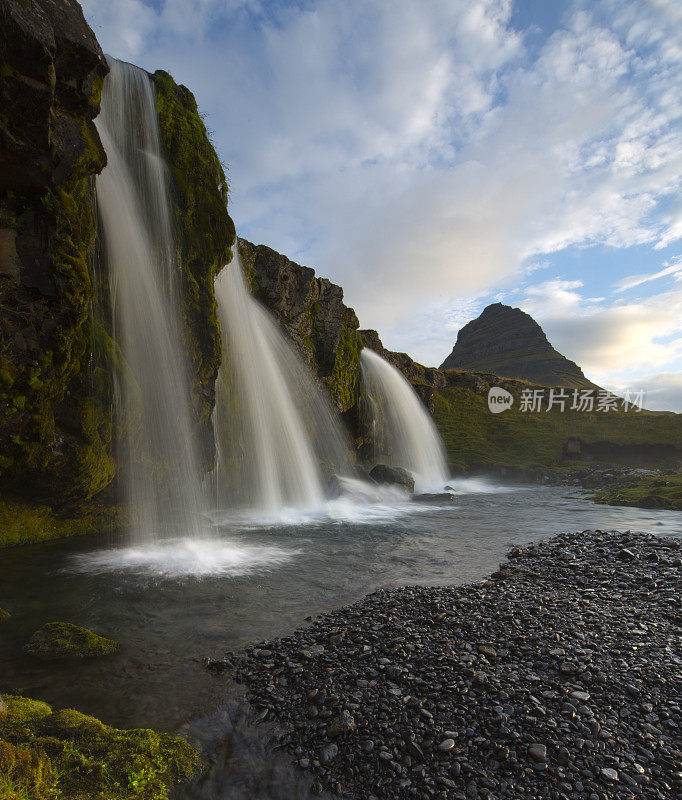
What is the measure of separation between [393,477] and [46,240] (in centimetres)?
2804

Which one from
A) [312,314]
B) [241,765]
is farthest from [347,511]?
[241,765]

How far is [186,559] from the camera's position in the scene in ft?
44.1

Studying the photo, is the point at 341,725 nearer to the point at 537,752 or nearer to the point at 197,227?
the point at 537,752

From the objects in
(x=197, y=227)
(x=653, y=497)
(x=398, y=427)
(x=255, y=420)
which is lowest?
(x=653, y=497)

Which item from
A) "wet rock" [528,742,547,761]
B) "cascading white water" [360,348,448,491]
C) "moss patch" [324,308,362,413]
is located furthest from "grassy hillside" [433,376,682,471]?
"wet rock" [528,742,547,761]

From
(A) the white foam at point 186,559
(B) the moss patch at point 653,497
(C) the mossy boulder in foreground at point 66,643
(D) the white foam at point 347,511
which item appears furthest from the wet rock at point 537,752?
(B) the moss patch at point 653,497

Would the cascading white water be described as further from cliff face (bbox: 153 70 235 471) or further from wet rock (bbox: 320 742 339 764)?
wet rock (bbox: 320 742 339 764)

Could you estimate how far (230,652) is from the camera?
7.35 metres

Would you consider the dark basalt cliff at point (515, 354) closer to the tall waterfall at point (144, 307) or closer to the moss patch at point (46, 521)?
the tall waterfall at point (144, 307)

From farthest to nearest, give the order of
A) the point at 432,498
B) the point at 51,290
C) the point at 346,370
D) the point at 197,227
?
1. the point at 346,370
2. the point at 432,498
3. the point at 197,227
4. the point at 51,290

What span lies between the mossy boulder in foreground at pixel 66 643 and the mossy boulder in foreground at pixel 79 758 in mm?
1848

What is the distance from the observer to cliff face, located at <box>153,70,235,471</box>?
62.4ft

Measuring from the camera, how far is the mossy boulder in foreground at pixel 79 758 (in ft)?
11.5

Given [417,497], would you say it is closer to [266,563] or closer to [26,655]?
[266,563]
